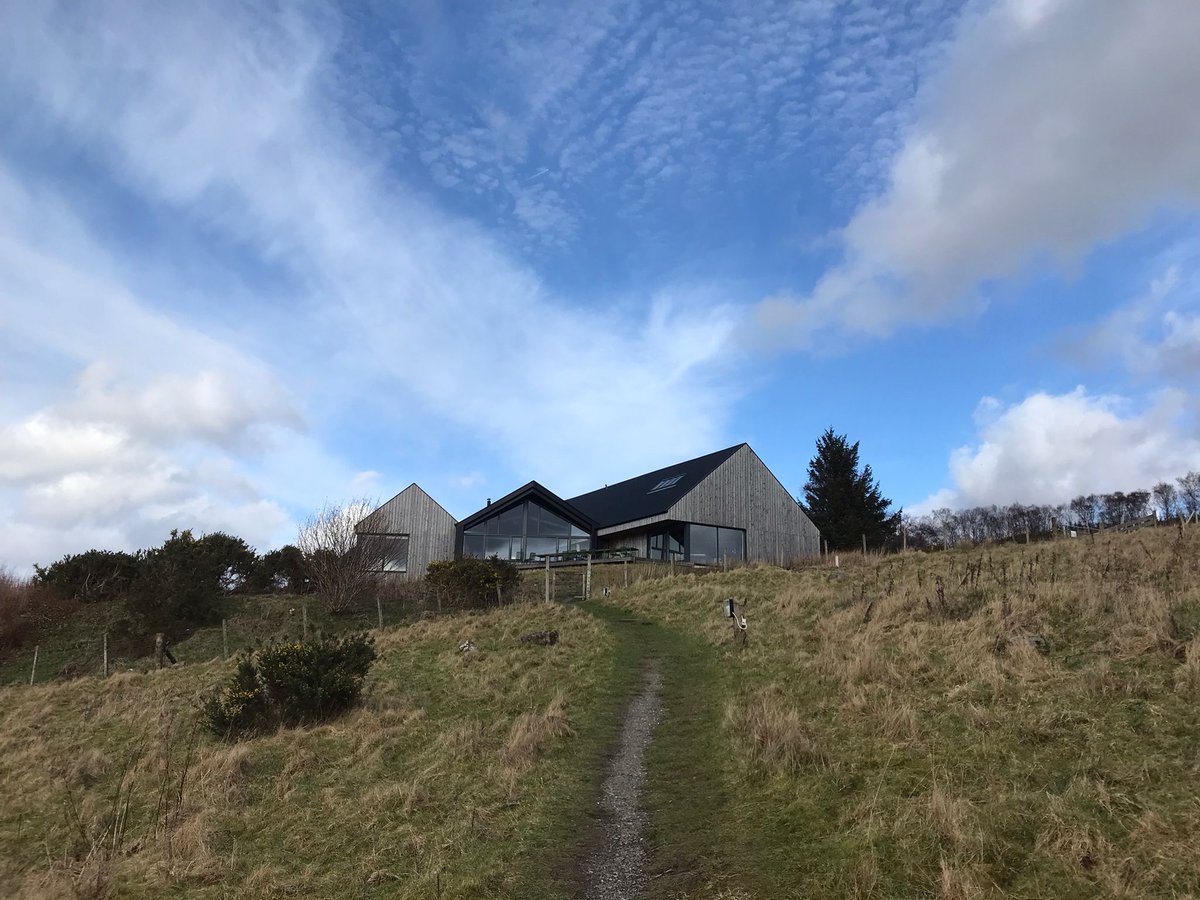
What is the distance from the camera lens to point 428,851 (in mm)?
7680

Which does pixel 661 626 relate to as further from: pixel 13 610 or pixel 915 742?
pixel 13 610

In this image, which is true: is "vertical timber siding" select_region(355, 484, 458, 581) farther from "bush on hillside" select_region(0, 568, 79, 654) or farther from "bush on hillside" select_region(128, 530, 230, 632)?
"bush on hillside" select_region(0, 568, 79, 654)

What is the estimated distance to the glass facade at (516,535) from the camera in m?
42.7

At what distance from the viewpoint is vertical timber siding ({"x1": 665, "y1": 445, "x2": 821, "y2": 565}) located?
42.0 metres

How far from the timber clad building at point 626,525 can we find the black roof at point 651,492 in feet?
0.47

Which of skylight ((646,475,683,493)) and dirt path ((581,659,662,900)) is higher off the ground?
skylight ((646,475,683,493))

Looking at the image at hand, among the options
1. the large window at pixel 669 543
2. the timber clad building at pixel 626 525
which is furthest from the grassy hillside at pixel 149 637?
the large window at pixel 669 543

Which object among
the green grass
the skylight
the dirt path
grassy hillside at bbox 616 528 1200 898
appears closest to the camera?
grassy hillside at bbox 616 528 1200 898

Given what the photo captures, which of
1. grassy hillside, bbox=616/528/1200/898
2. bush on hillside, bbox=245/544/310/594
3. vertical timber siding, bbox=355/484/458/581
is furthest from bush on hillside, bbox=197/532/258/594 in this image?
grassy hillside, bbox=616/528/1200/898

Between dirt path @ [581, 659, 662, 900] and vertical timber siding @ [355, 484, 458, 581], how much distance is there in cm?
3191

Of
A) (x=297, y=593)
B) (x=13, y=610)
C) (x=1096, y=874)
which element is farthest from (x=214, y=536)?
(x=1096, y=874)

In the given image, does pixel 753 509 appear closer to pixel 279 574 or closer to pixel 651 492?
pixel 651 492

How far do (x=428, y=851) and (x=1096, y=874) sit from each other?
5.91 meters

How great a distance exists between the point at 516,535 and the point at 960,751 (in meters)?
35.9
